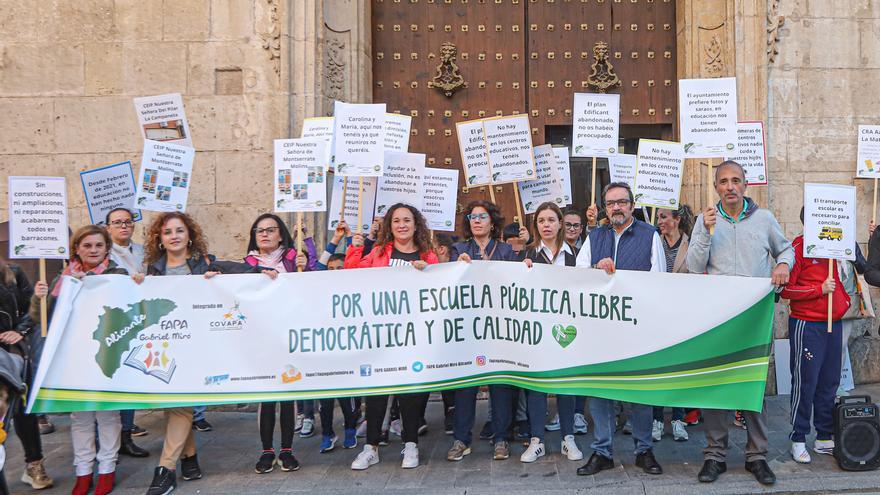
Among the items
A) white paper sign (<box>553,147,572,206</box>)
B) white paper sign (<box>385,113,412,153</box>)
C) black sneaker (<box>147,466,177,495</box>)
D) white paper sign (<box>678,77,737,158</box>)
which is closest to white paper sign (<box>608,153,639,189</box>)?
white paper sign (<box>553,147,572,206</box>)

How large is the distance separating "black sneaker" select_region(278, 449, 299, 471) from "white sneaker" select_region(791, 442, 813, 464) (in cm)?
370

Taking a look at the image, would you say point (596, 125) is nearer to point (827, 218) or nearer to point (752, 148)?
point (752, 148)

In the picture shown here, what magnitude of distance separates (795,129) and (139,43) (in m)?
7.29

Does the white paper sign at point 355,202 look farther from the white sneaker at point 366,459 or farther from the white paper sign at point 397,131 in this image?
the white sneaker at point 366,459

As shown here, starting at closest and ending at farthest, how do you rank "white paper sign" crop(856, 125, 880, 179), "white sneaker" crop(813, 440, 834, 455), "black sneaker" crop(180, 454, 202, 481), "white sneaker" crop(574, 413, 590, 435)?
"black sneaker" crop(180, 454, 202, 481), "white sneaker" crop(813, 440, 834, 455), "white sneaker" crop(574, 413, 590, 435), "white paper sign" crop(856, 125, 880, 179)

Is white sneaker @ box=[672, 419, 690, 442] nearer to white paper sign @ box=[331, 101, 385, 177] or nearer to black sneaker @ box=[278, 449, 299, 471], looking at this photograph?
black sneaker @ box=[278, 449, 299, 471]

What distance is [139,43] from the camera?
7.95 m

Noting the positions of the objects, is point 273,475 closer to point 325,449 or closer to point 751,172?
point 325,449

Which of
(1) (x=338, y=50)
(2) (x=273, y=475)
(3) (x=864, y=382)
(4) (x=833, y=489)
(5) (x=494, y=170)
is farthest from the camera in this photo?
(1) (x=338, y=50)

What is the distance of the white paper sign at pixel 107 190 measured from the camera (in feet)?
21.9

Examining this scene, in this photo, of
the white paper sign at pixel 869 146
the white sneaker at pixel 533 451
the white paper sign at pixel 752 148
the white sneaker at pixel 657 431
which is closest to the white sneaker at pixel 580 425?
the white sneaker at pixel 657 431

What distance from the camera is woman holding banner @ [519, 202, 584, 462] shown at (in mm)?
5543

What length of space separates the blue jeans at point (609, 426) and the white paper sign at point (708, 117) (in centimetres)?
202

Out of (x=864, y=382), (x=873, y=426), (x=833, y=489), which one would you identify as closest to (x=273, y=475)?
(x=833, y=489)
